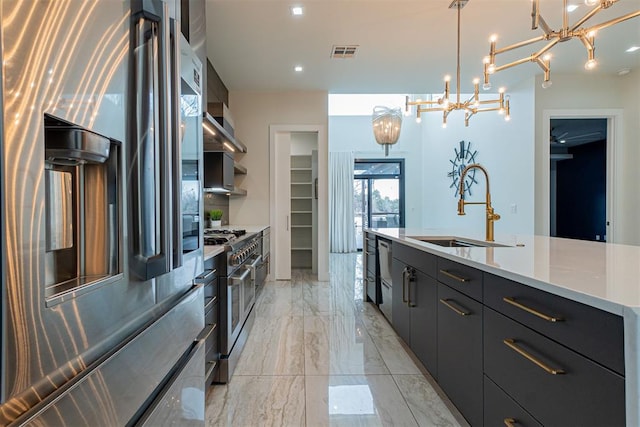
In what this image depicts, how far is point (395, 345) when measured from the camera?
269 cm

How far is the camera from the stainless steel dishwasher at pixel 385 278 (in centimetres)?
300

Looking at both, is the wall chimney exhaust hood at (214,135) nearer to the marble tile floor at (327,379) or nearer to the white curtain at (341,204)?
the marble tile floor at (327,379)

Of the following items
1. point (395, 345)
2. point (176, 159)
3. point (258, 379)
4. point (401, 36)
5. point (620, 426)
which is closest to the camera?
point (620, 426)

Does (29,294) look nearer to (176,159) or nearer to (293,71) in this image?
(176,159)

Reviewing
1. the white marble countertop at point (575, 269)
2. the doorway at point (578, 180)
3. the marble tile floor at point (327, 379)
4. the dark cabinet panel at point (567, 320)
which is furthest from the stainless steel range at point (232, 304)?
the doorway at point (578, 180)

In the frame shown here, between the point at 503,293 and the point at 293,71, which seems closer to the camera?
the point at 503,293

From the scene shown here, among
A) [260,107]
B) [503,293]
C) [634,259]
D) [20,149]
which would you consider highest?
[260,107]

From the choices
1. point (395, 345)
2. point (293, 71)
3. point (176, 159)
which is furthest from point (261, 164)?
point (176, 159)

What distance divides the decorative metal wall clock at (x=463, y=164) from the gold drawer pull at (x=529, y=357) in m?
5.12

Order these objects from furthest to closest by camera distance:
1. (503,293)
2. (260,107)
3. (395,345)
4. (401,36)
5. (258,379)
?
(260,107) < (401,36) < (395,345) < (258,379) < (503,293)

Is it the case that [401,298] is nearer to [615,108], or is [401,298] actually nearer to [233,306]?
[233,306]

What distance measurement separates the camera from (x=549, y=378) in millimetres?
1036

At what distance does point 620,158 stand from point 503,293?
5061 mm

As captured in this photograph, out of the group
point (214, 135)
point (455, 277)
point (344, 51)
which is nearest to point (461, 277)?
point (455, 277)
